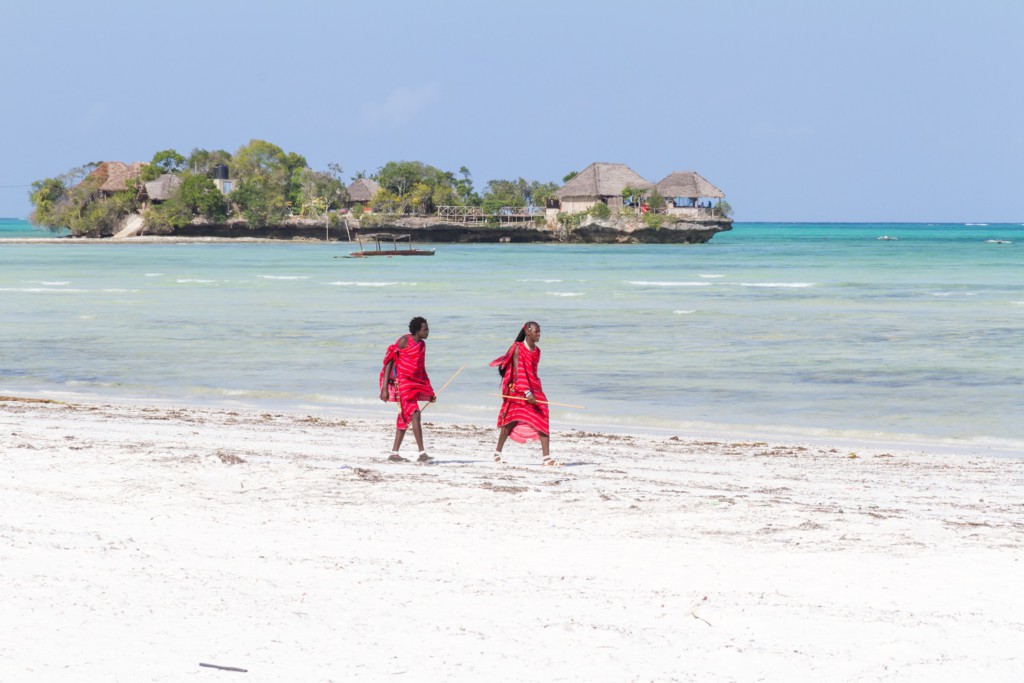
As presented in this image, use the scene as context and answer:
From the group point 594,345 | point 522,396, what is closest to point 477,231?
point 594,345

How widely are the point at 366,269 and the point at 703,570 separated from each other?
2356 inches

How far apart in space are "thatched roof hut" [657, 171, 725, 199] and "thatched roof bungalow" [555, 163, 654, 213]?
1.74 m

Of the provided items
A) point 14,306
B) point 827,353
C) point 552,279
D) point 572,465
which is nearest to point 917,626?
point 572,465

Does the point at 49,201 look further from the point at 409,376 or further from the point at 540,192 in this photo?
the point at 409,376

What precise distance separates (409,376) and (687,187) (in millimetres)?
113028

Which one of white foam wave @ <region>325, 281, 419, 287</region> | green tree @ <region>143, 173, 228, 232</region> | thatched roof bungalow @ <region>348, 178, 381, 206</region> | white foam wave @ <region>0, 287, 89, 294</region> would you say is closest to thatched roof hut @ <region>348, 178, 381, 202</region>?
thatched roof bungalow @ <region>348, 178, 381, 206</region>

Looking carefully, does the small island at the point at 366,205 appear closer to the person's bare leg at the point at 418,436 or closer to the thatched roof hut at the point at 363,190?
the thatched roof hut at the point at 363,190

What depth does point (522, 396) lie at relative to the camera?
9.96 m

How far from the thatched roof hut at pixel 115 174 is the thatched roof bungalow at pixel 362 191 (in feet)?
80.3

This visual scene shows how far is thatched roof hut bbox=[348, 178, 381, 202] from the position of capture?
429ft

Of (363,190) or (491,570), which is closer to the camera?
(491,570)

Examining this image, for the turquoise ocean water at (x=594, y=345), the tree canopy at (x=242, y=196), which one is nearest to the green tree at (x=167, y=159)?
the tree canopy at (x=242, y=196)

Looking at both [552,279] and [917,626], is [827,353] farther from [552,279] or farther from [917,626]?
[552,279]

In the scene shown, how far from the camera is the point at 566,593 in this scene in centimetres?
617
